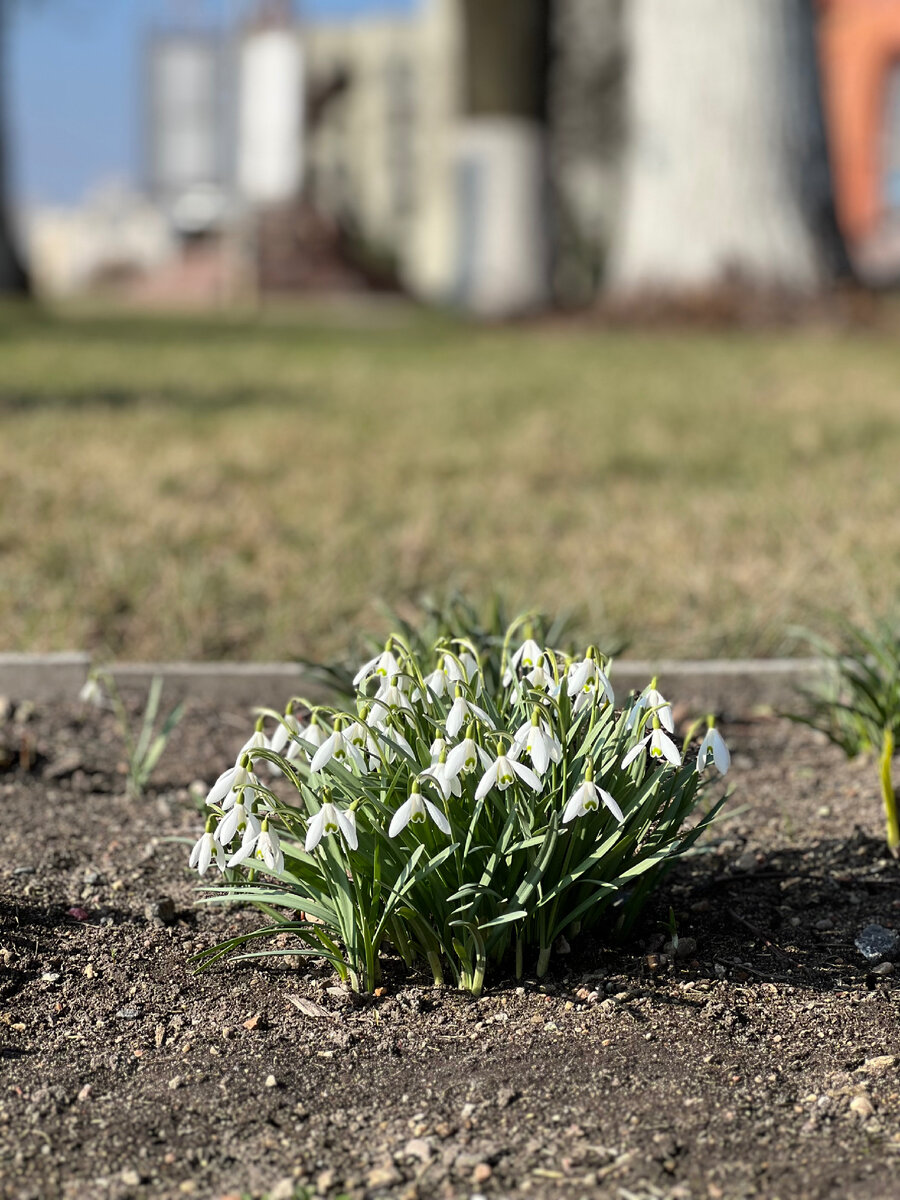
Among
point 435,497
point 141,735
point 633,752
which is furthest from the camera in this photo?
point 435,497

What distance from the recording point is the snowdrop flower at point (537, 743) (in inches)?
66.3

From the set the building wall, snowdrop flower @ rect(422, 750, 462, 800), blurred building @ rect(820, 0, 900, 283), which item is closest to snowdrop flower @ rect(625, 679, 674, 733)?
snowdrop flower @ rect(422, 750, 462, 800)

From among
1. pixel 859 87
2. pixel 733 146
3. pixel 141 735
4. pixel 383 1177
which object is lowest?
pixel 383 1177

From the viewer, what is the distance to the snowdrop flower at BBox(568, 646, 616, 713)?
1.85 metres

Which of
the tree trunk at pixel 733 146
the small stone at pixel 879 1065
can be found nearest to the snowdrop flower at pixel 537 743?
the small stone at pixel 879 1065

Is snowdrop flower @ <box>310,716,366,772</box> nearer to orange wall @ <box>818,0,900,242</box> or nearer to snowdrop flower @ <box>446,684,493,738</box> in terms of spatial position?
snowdrop flower @ <box>446,684,493,738</box>

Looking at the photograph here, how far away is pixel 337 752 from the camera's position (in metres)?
1.86

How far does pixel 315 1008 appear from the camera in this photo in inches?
74.7

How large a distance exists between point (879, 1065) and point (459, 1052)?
54 centimetres

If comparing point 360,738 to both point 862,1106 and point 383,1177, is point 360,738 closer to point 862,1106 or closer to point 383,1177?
point 383,1177

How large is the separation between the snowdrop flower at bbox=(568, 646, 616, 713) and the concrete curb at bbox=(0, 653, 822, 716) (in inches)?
44.4

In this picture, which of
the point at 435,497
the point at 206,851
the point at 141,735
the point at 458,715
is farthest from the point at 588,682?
the point at 435,497

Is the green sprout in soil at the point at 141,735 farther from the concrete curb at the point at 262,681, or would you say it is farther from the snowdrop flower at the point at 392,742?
the snowdrop flower at the point at 392,742

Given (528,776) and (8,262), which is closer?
(528,776)
